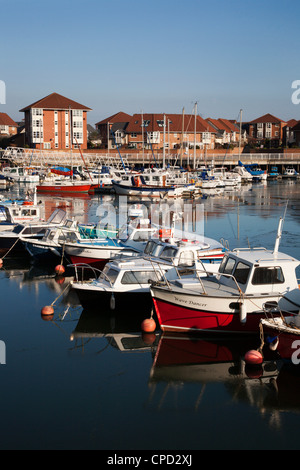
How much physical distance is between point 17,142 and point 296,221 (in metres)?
87.1

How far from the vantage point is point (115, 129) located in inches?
4796

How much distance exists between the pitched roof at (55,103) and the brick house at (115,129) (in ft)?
32.8

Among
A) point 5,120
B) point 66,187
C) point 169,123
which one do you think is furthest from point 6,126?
point 66,187

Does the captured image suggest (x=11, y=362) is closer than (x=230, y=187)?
Yes

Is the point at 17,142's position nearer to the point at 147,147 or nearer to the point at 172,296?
the point at 147,147

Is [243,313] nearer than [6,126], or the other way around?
[243,313]

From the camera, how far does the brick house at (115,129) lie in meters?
119

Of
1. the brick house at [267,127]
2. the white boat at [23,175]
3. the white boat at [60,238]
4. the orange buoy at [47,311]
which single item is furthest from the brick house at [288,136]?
the orange buoy at [47,311]

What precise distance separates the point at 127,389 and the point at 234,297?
403 centimetres

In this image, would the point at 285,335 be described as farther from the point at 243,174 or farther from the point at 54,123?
the point at 54,123

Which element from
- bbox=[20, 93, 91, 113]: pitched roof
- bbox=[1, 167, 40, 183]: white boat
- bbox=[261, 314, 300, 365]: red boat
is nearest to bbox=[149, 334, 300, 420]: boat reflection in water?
bbox=[261, 314, 300, 365]: red boat

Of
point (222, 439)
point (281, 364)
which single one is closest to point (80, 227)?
point (281, 364)

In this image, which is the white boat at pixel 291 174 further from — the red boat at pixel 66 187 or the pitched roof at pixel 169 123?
the red boat at pixel 66 187

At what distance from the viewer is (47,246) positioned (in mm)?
24297
